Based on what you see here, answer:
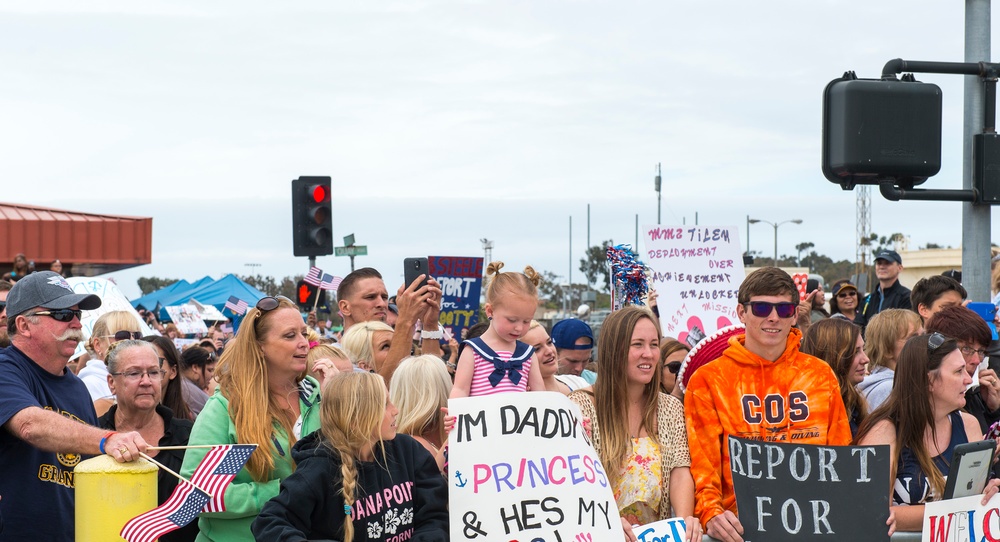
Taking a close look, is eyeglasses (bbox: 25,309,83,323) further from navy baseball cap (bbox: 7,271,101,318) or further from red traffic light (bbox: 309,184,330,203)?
red traffic light (bbox: 309,184,330,203)

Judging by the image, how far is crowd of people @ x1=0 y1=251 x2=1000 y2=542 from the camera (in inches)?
173

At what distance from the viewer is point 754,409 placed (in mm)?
5000

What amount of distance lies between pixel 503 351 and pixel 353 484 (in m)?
1.40

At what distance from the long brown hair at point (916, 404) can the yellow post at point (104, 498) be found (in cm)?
337

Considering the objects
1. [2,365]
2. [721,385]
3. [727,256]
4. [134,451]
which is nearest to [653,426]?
[721,385]

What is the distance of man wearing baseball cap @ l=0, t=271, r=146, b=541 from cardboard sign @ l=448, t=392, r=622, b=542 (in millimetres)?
1668

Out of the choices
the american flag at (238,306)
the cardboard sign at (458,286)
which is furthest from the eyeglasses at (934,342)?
the american flag at (238,306)

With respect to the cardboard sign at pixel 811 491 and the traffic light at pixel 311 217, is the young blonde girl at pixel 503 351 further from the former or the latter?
the traffic light at pixel 311 217

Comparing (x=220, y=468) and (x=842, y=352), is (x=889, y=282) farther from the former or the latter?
(x=220, y=468)

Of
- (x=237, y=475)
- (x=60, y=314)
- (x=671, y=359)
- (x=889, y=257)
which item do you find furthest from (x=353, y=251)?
(x=237, y=475)

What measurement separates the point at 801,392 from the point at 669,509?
2.71 feet

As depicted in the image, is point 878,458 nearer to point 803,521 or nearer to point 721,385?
point 803,521

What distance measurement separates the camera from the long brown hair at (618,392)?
196 inches

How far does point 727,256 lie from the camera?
28.0 ft
